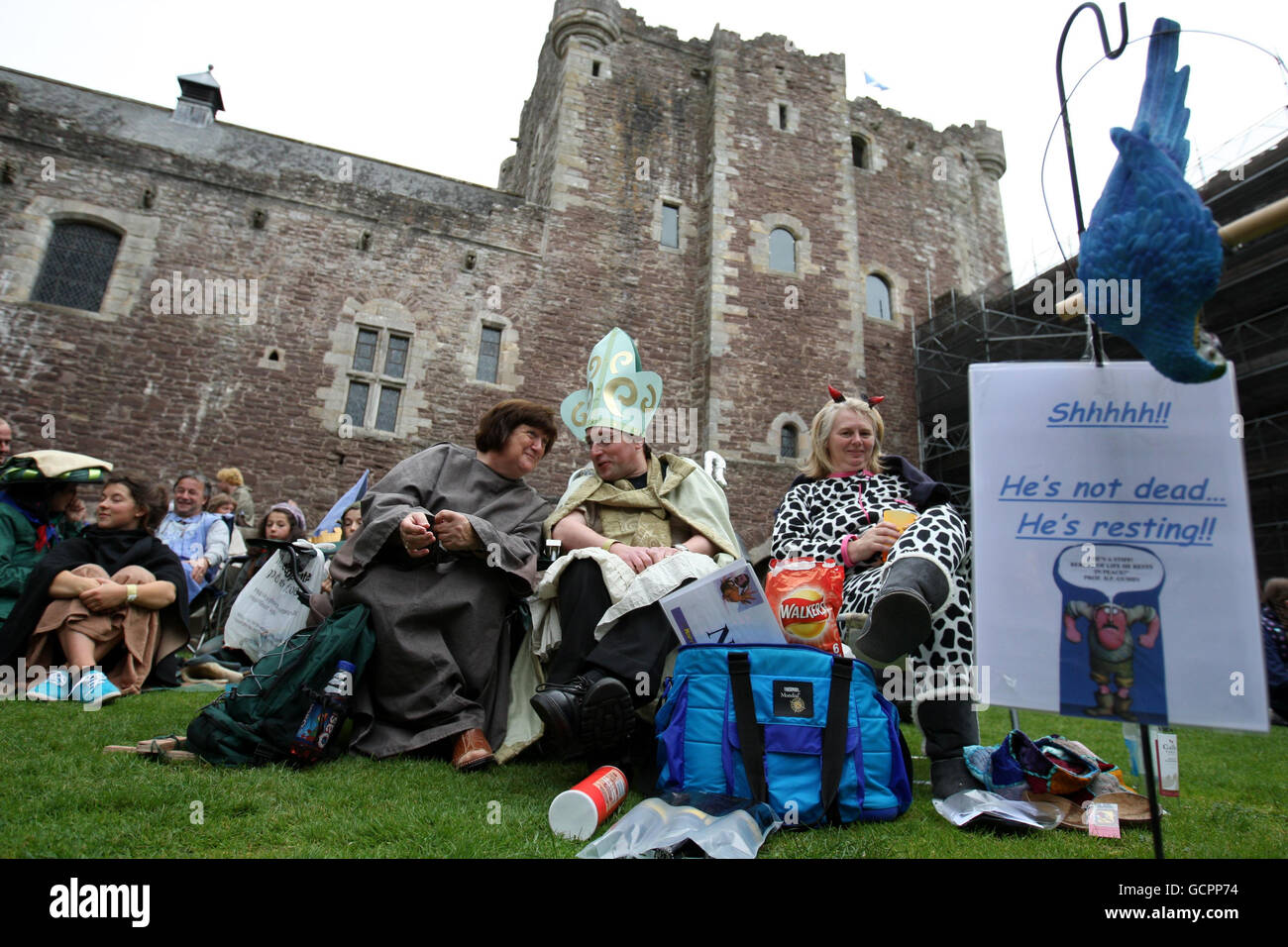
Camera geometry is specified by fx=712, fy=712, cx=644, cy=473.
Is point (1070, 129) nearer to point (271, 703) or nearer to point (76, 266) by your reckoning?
point (271, 703)

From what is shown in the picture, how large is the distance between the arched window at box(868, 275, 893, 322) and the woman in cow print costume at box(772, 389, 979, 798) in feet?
43.4

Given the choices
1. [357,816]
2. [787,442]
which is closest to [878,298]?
[787,442]

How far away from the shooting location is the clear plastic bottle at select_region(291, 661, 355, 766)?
2.60 m

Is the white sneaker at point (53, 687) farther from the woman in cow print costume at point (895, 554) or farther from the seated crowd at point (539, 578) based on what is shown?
the woman in cow print costume at point (895, 554)

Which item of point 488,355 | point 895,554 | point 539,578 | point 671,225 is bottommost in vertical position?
point 539,578

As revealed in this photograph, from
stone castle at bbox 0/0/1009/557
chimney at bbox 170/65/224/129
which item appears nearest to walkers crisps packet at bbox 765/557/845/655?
stone castle at bbox 0/0/1009/557

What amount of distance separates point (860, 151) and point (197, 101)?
550 inches

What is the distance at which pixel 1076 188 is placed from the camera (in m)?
1.78

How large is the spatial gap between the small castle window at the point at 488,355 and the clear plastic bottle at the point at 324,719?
9928 mm

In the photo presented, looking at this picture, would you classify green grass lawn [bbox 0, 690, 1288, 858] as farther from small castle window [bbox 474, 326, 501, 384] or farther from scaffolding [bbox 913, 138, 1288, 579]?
small castle window [bbox 474, 326, 501, 384]

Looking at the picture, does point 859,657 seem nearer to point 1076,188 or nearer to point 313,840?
point 1076,188

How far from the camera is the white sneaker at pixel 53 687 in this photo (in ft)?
12.2

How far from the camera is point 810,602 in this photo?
2.76 metres
